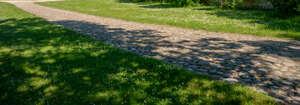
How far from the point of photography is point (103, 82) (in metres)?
6.25

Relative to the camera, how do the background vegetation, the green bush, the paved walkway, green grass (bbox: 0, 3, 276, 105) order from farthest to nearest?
the background vegetation < the green bush < the paved walkway < green grass (bbox: 0, 3, 276, 105)

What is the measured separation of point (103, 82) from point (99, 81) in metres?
0.16

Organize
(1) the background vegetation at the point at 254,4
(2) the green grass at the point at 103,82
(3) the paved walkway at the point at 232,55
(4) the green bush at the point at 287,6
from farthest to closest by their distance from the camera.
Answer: (1) the background vegetation at the point at 254,4 < (4) the green bush at the point at 287,6 < (3) the paved walkway at the point at 232,55 < (2) the green grass at the point at 103,82

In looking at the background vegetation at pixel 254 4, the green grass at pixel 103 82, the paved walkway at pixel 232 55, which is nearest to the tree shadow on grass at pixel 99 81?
the green grass at pixel 103 82

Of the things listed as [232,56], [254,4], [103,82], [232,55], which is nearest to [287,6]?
[254,4]

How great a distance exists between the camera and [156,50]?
32.8ft

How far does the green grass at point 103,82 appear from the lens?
526cm

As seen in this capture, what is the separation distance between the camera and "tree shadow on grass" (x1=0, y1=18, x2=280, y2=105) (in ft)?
17.4

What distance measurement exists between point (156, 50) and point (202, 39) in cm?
341

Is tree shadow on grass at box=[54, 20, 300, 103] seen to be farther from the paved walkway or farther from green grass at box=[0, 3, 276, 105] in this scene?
green grass at box=[0, 3, 276, 105]

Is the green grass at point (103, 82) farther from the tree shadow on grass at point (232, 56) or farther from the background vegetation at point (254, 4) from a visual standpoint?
the background vegetation at point (254, 4)

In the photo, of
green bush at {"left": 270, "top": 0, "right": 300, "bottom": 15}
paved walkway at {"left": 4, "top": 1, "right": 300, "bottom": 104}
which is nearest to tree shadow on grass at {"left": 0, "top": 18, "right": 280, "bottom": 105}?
paved walkway at {"left": 4, "top": 1, "right": 300, "bottom": 104}

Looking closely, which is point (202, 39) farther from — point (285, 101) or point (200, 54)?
point (285, 101)

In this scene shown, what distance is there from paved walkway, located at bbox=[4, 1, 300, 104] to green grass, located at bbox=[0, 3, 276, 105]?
0.83 metres
